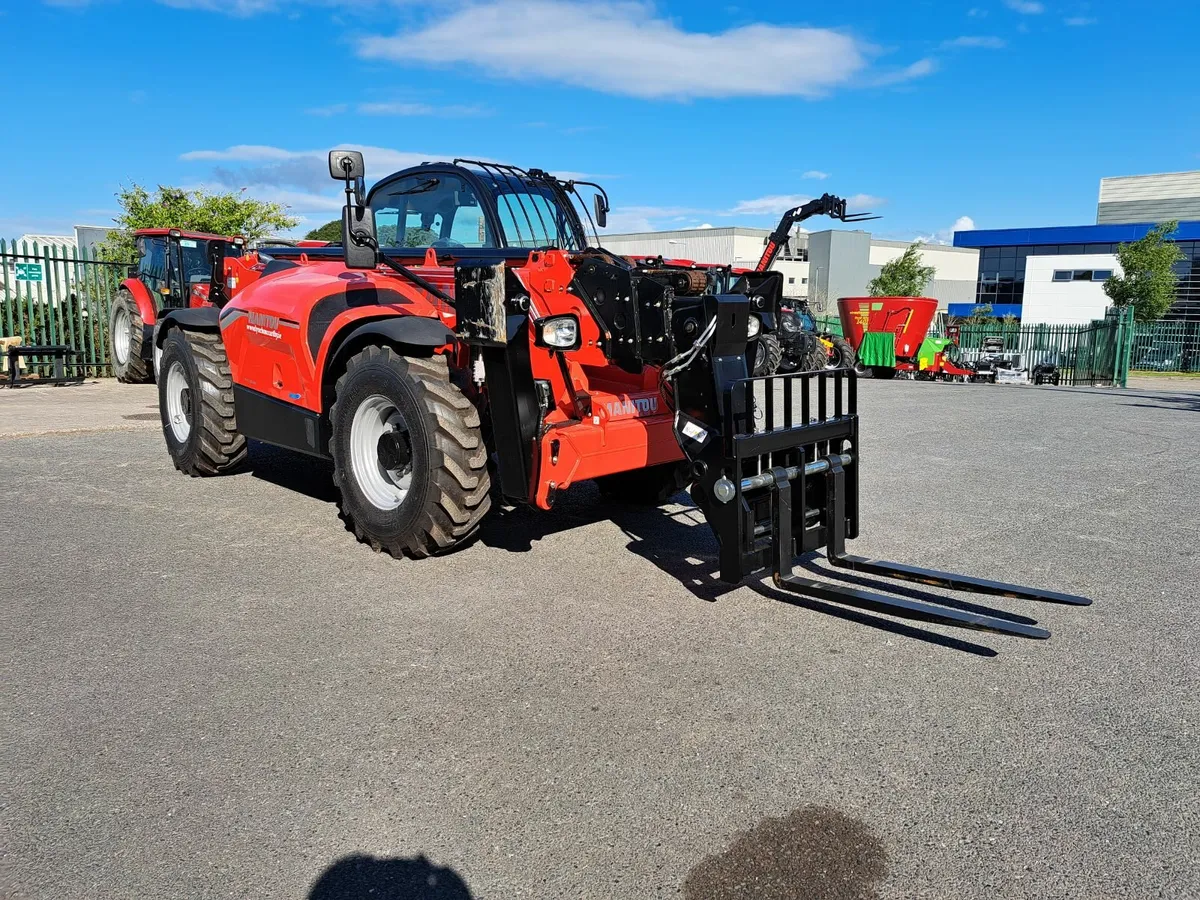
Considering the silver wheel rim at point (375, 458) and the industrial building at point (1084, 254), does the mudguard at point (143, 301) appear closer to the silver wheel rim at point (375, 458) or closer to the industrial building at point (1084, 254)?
the silver wheel rim at point (375, 458)

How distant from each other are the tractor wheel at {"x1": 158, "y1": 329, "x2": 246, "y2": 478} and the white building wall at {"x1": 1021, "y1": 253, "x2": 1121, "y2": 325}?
186ft

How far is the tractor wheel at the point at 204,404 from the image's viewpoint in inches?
282

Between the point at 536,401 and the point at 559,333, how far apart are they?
405 mm

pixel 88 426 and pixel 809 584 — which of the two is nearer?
pixel 809 584

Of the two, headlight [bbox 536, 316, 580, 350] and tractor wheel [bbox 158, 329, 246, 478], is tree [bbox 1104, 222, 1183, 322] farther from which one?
headlight [bbox 536, 316, 580, 350]

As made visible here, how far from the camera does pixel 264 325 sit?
21.1 ft

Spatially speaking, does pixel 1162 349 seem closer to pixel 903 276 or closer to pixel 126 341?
pixel 903 276

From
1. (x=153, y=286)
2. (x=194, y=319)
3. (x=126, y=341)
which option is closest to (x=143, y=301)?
(x=153, y=286)

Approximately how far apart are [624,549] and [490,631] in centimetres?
161

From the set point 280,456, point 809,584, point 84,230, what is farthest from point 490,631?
point 84,230

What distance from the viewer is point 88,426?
10305 millimetres

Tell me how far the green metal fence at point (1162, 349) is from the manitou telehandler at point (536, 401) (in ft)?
109

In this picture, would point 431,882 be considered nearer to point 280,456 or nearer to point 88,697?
point 88,697

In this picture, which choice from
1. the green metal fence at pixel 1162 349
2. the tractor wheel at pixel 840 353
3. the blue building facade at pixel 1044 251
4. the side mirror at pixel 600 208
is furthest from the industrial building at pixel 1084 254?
the side mirror at pixel 600 208
